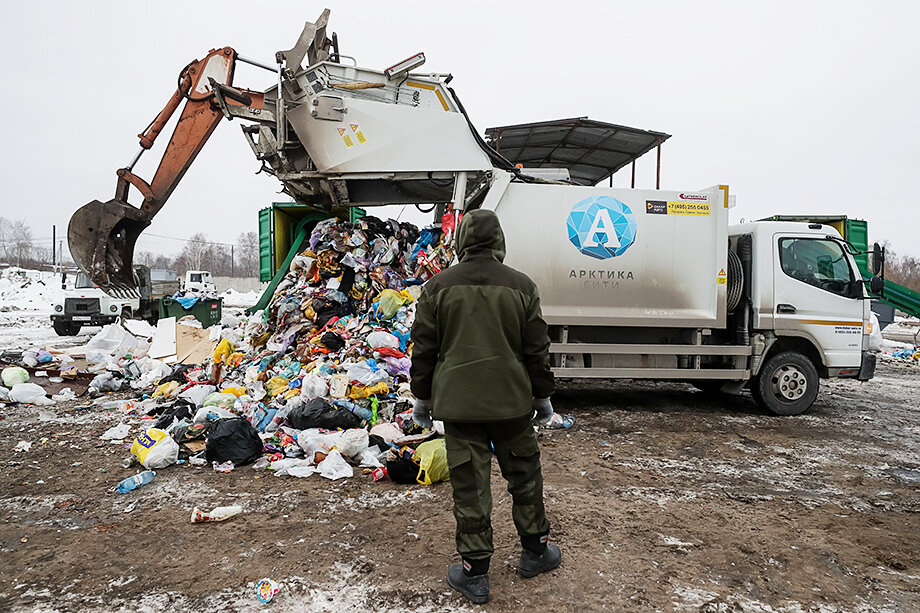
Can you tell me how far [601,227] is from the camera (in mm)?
5734

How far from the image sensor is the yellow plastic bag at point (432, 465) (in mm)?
3793

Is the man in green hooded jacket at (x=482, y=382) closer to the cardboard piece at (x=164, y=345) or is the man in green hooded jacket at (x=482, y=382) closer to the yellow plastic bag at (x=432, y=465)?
the yellow plastic bag at (x=432, y=465)

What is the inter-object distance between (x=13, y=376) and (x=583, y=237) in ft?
22.8

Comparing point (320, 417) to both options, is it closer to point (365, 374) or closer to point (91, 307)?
point (365, 374)

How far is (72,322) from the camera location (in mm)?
12859

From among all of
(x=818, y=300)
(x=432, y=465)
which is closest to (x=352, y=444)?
(x=432, y=465)

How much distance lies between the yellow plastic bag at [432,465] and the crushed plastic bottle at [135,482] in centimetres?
188

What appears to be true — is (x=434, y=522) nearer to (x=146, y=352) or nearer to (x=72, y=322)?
(x=146, y=352)

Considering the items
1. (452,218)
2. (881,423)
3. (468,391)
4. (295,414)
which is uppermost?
(452,218)

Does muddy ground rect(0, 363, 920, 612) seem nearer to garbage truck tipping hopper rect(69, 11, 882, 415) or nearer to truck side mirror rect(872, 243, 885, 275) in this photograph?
garbage truck tipping hopper rect(69, 11, 882, 415)

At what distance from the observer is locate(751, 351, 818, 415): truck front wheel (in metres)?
6.11

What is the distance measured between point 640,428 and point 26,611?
491cm

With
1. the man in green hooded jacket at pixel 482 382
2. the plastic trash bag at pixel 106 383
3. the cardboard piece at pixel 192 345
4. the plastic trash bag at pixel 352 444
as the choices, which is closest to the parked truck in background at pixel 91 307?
the cardboard piece at pixel 192 345

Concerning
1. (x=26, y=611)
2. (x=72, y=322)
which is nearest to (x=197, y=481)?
(x=26, y=611)
